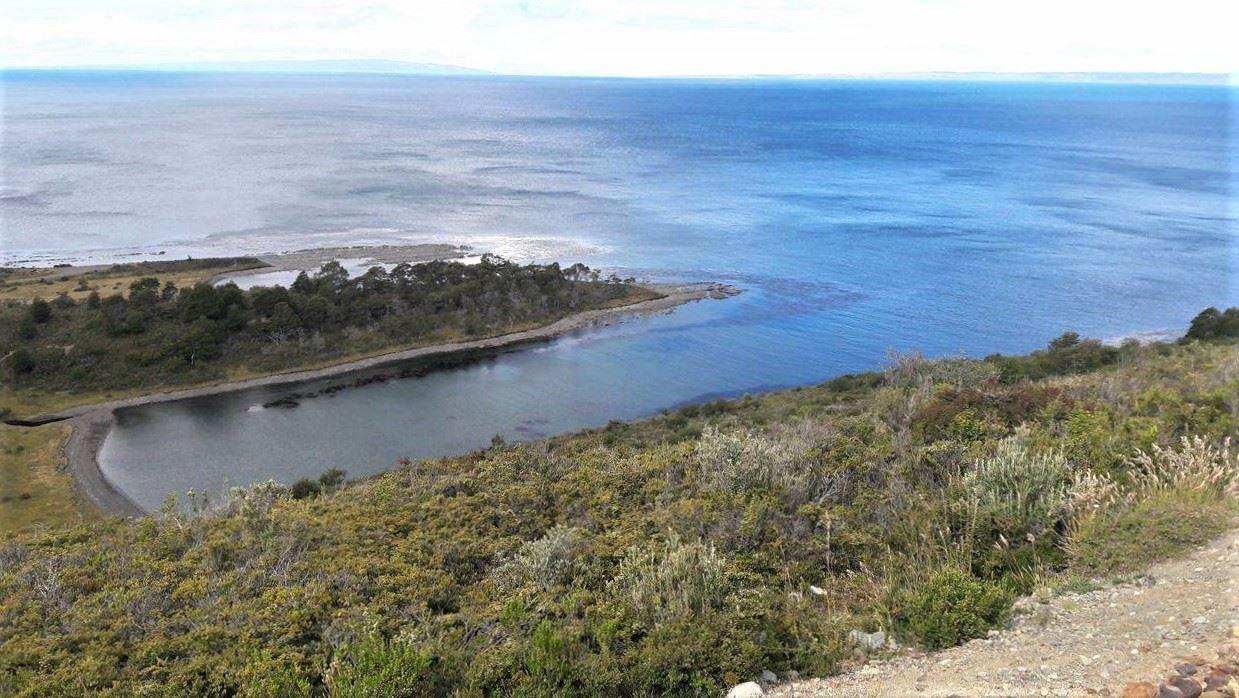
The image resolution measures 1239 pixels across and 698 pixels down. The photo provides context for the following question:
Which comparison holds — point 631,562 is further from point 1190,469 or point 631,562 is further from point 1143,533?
point 1190,469

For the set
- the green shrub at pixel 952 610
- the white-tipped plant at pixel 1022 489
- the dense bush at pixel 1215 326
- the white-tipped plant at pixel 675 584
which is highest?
the white-tipped plant at pixel 1022 489

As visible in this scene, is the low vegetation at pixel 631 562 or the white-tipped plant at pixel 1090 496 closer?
the low vegetation at pixel 631 562

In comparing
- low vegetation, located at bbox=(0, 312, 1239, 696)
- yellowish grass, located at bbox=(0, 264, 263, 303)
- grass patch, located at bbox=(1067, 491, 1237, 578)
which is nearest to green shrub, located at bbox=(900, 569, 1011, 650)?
low vegetation, located at bbox=(0, 312, 1239, 696)

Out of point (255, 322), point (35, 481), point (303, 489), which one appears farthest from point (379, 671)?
point (255, 322)

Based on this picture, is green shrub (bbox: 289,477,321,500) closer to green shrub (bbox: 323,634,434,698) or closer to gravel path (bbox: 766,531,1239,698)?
green shrub (bbox: 323,634,434,698)

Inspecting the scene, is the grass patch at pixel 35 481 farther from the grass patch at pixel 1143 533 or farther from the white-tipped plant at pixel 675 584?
the grass patch at pixel 1143 533

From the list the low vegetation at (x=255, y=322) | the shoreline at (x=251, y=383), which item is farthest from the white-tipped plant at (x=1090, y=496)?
the low vegetation at (x=255, y=322)
